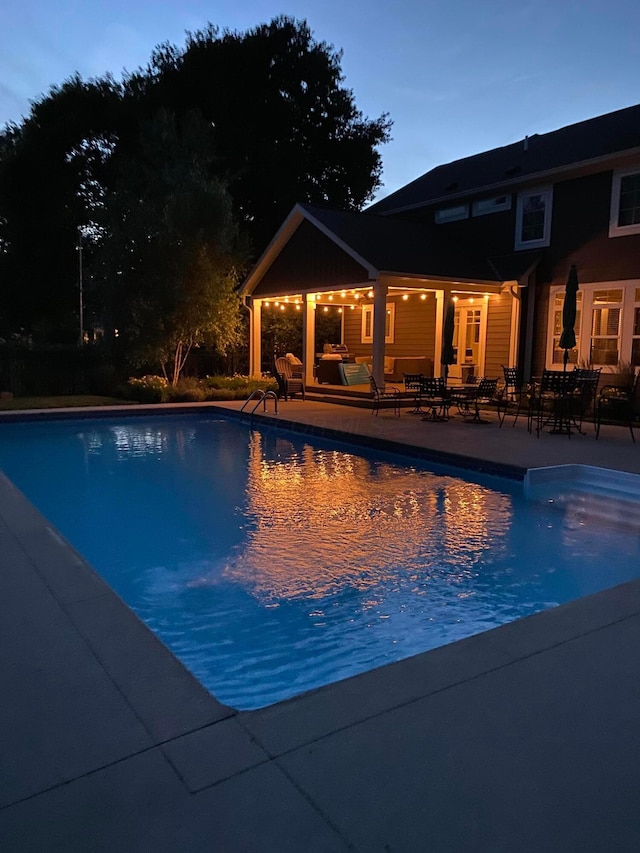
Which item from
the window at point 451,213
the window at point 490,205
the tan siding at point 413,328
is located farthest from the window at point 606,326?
the tan siding at point 413,328

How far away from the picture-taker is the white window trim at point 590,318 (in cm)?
1270

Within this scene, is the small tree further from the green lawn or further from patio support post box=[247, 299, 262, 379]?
patio support post box=[247, 299, 262, 379]

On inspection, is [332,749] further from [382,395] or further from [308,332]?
[308,332]

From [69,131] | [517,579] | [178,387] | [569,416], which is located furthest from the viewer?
[69,131]

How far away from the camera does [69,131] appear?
22359mm

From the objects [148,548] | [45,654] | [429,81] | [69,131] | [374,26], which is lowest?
[148,548]

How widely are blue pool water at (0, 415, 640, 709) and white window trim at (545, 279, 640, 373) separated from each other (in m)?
6.30

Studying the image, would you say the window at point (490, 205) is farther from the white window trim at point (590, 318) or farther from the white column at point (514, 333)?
→ the white window trim at point (590, 318)

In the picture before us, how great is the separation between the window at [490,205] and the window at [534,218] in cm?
40

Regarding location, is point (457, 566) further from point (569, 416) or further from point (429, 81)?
point (429, 81)

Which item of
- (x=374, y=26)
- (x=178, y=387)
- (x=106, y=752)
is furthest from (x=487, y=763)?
(x=374, y=26)

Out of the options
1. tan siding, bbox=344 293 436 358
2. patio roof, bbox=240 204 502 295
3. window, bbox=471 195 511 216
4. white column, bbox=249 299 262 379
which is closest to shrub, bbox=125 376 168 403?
white column, bbox=249 299 262 379

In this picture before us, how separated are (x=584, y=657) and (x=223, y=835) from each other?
186 centimetres

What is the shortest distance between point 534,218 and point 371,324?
6.41 m
